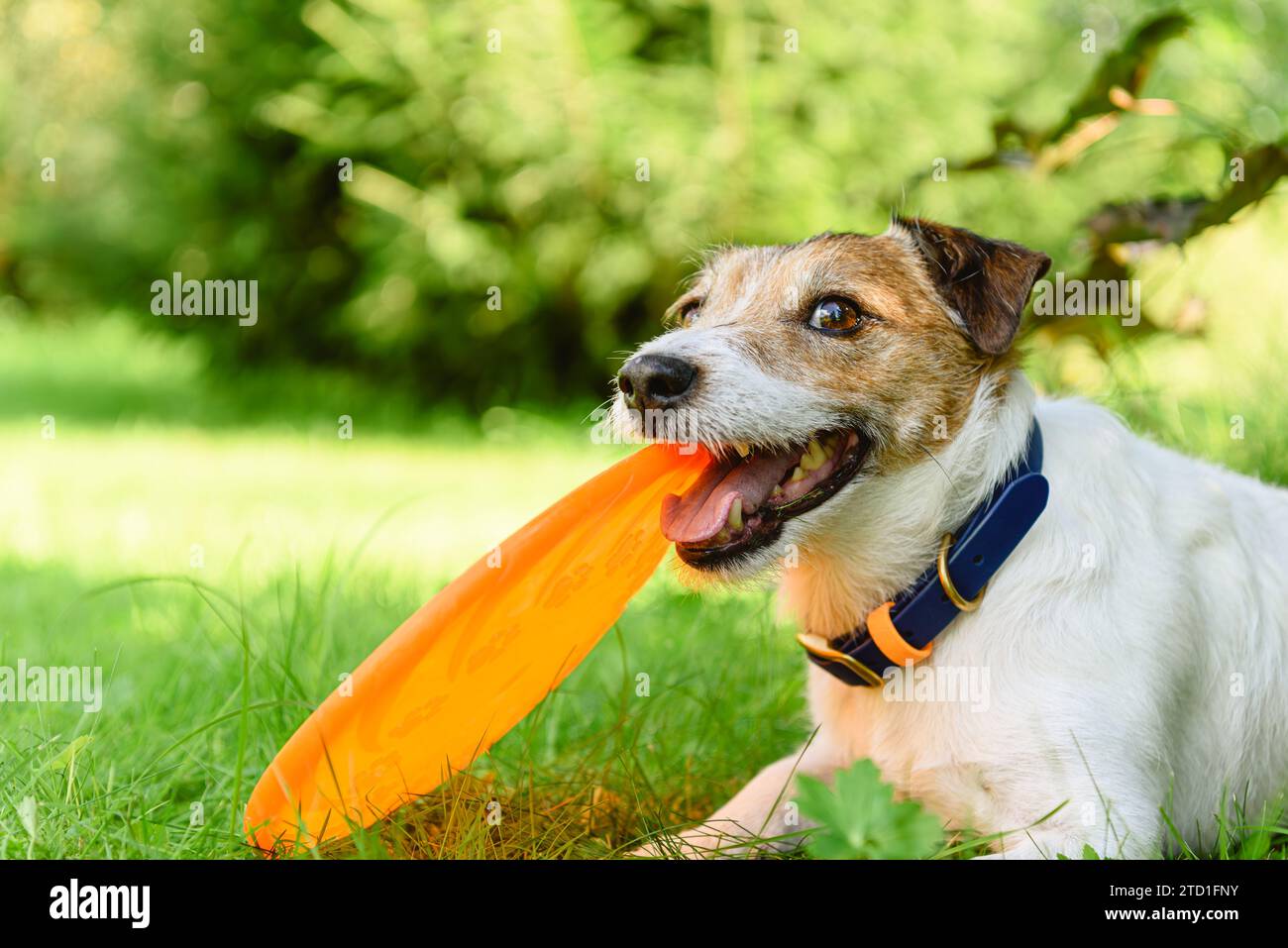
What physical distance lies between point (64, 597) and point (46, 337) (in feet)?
54.4

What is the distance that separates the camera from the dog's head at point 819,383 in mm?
2902

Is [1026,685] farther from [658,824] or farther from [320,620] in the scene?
[320,620]

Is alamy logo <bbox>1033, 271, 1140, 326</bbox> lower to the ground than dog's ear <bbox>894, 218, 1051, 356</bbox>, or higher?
higher

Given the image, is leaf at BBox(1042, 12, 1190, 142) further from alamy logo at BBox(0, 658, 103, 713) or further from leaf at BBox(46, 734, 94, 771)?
alamy logo at BBox(0, 658, 103, 713)

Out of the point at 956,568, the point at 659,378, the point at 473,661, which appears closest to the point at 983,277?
the point at 956,568

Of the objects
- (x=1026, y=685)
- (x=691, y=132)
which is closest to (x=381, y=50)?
(x=691, y=132)

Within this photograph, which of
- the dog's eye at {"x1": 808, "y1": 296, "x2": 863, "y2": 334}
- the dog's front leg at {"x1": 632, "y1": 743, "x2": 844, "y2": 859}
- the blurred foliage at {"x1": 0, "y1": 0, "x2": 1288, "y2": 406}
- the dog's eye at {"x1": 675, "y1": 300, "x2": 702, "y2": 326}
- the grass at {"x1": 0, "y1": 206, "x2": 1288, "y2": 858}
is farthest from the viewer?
the blurred foliage at {"x1": 0, "y1": 0, "x2": 1288, "y2": 406}

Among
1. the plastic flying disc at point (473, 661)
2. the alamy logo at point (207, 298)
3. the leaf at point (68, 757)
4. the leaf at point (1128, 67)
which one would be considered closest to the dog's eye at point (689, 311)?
the plastic flying disc at point (473, 661)

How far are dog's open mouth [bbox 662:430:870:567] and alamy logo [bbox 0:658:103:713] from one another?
1914mm

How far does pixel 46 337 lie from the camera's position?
20359 mm

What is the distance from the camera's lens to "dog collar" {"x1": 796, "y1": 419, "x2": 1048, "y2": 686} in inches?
109

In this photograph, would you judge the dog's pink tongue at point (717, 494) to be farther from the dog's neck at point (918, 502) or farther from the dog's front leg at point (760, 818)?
the dog's front leg at point (760, 818)
